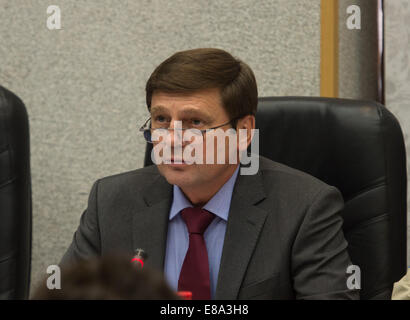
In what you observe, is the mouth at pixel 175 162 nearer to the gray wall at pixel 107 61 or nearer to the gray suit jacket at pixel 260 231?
the gray suit jacket at pixel 260 231

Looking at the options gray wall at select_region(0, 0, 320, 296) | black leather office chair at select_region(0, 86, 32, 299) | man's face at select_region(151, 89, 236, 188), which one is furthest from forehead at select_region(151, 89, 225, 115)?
gray wall at select_region(0, 0, 320, 296)

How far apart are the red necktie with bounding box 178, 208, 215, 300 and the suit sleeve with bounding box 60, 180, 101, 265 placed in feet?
0.69

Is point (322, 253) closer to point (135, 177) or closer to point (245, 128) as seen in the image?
point (245, 128)

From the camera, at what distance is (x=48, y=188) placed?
1.75 m

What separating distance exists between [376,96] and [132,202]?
0.90m

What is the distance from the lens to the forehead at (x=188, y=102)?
1.07 m

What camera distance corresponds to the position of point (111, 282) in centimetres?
32

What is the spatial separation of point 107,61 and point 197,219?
79 cm

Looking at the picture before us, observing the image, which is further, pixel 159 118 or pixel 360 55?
pixel 360 55

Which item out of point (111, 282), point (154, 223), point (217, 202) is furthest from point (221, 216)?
point (111, 282)

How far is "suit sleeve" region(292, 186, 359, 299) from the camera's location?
1008 millimetres
